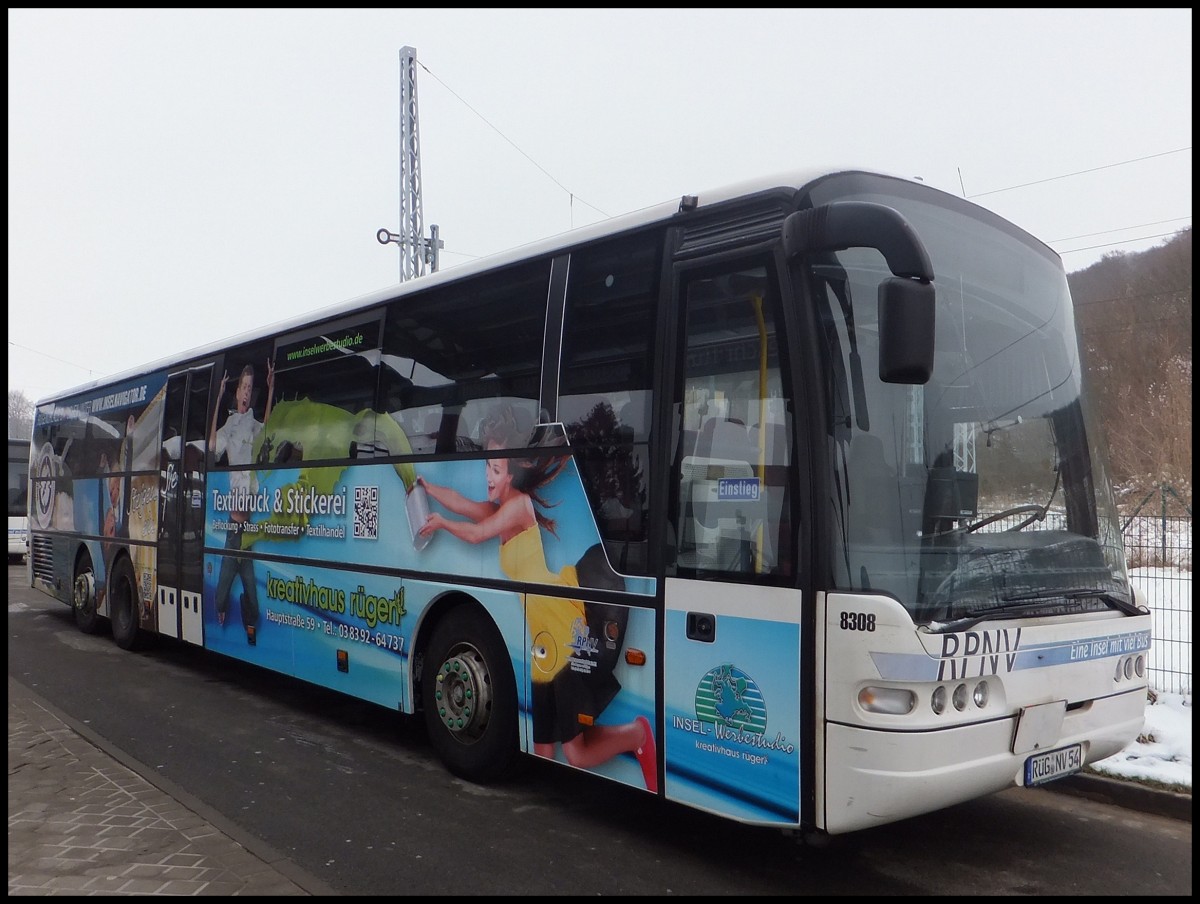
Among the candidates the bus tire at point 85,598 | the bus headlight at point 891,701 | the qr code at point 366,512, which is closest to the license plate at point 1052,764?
the bus headlight at point 891,701

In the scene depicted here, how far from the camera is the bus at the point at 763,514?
4.20 metres

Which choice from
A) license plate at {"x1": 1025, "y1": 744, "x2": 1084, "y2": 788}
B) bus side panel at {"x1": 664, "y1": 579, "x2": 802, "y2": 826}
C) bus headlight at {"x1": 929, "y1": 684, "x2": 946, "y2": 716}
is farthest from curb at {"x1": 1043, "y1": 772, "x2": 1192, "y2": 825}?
bus side panel at {"x1": 664, "y1": 579, "x2": 802, "y2": 826}

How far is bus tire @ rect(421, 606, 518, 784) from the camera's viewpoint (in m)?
6.07

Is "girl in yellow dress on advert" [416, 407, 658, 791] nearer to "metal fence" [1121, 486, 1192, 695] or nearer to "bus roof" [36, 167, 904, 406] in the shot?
"bus roof" [36, 167, 904, 406]

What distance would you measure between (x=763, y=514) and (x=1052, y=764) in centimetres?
178

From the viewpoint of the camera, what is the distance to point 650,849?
5.13 metres

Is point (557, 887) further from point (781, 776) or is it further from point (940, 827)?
point (940, 827)

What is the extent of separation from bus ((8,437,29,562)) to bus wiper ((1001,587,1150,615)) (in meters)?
27.3

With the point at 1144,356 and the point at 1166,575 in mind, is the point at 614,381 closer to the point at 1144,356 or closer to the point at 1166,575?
the point at 1166,575

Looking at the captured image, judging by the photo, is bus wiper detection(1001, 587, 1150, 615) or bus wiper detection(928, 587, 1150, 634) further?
bus wiper detection(1001, 587, 1150, 615)

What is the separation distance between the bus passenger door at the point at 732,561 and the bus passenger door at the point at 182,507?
6.81m

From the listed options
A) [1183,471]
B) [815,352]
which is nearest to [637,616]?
[815,352]

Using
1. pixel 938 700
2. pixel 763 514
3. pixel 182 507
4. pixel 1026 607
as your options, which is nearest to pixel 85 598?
pixel 182 507

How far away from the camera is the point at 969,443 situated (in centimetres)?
462
